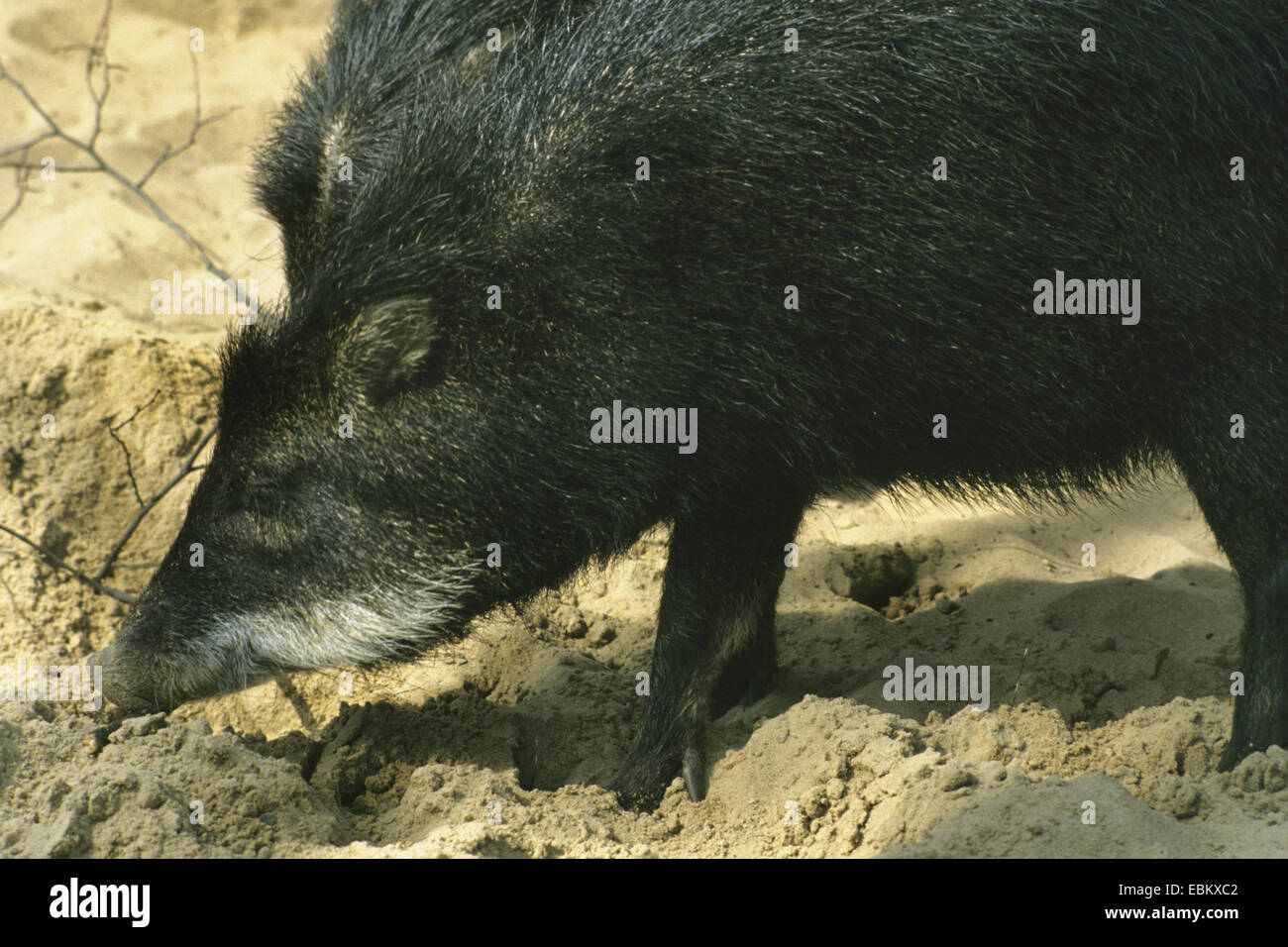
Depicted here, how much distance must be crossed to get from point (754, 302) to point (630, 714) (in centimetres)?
147

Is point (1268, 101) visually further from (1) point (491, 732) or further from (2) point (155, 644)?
(2) point (155, 644)

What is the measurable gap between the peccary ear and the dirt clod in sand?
82 centimetres

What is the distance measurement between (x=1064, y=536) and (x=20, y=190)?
4.94m

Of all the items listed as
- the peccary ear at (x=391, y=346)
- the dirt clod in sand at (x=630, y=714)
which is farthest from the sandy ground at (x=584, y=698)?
the peccary ear at (x=391, y=346)

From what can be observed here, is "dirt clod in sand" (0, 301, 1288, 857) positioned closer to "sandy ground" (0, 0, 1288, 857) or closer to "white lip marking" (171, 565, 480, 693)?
"sandy ground" (0, 0, 1288, 857)

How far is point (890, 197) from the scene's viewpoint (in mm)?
2949

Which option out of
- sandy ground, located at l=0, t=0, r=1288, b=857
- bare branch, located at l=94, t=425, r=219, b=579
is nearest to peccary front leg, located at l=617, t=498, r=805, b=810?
sandy ground, located at l=0, t=0, r=1288, b=857

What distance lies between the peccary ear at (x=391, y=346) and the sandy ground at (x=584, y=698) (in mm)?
880

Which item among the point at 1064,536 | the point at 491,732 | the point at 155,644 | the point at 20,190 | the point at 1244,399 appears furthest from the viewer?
the point at 20,190

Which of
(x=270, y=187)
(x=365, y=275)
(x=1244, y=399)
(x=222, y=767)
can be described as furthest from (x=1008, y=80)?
(x=222, y=767)

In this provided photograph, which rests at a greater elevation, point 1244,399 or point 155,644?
point 1244,399

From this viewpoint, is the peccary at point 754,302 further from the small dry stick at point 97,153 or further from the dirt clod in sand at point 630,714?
the small dry stick at point 97,153

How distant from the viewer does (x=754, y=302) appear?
300 centimetres

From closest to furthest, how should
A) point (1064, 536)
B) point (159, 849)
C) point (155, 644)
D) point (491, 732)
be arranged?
point (159, 849) → point (155, 644) → point (491, 732) → point (1064, 536)
